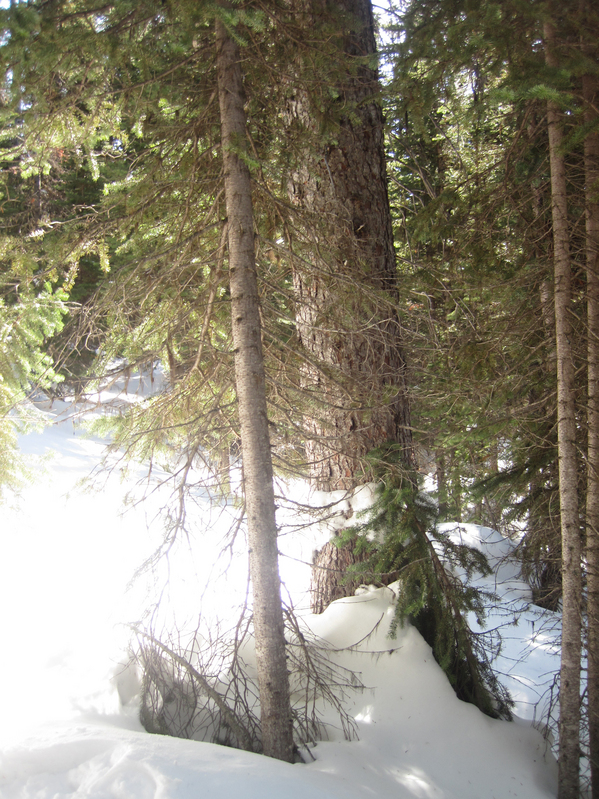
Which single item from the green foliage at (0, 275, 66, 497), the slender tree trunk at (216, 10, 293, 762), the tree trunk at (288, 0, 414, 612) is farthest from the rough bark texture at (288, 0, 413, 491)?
the green foliage at (0, 275, 66, 497)

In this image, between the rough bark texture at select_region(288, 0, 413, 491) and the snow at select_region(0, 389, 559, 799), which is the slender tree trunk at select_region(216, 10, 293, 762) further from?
the rough bark texture at select_region(288, 0, 413, 491)

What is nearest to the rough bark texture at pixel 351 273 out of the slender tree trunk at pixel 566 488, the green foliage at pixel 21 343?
the slender tree trunk at pixel 566 488

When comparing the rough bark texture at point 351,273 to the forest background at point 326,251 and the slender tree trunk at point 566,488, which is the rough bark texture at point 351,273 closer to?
the forest background at point 326,251

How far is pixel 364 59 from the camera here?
3.83 m

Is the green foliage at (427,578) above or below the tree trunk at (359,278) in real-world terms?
below

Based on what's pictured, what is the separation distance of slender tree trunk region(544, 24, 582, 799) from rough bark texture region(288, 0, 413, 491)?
1.28 m

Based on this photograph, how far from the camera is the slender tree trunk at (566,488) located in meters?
3.68

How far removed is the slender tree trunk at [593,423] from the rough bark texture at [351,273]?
57.7 inches

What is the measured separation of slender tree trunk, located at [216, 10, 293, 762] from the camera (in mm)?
3271

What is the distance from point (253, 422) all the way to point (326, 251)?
1.65 m

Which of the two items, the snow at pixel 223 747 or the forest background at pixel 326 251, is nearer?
the snow at pixel 223 747

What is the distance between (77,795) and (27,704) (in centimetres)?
135

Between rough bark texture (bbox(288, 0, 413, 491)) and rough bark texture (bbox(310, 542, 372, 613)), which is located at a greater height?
rough bark texture (bbox(288, 0, 413, 491))

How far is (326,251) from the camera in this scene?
4.15m
